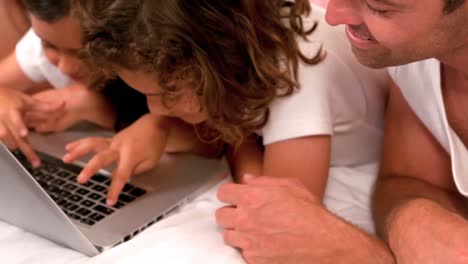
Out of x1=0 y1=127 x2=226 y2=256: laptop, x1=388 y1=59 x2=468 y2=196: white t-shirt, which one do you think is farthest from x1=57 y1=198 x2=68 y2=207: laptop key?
x1=388 y1=59 x2=468 y2=196: white t-shirt

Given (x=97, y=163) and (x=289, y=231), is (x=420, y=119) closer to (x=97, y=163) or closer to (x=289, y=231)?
(x=289, y=231)

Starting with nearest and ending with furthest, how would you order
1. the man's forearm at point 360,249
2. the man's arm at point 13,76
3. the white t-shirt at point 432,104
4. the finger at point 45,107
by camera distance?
the man's forearm at point 360,249 → the white t-shirt at point 432,104 → the finger at point 45,107 → the man's arm at point 13,76

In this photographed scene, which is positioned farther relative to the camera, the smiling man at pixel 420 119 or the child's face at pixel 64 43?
the child's face at pixel 64 43

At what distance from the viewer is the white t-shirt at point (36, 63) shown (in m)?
1.23

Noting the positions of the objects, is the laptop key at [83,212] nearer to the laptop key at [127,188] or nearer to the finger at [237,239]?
the laptop key at [127,188]

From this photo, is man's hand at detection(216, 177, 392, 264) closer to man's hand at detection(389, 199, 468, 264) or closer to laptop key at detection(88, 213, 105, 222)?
man's hand at detection(389, 199, 468, 264)

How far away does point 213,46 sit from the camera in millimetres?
900

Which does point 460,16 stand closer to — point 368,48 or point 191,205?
point 368,48

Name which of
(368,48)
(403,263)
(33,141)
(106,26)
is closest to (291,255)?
(403,263)

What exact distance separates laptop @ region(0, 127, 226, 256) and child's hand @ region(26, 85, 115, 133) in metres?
0.02

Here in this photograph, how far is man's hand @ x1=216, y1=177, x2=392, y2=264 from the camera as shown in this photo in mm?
774

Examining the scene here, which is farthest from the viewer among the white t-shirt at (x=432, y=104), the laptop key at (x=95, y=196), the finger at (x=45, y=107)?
the finger at (x=45, y=107)

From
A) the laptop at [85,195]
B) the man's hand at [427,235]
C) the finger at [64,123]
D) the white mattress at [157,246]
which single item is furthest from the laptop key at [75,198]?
the man's hand at [427,235]

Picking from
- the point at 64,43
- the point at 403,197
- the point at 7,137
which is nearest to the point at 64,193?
the point at 7,137
